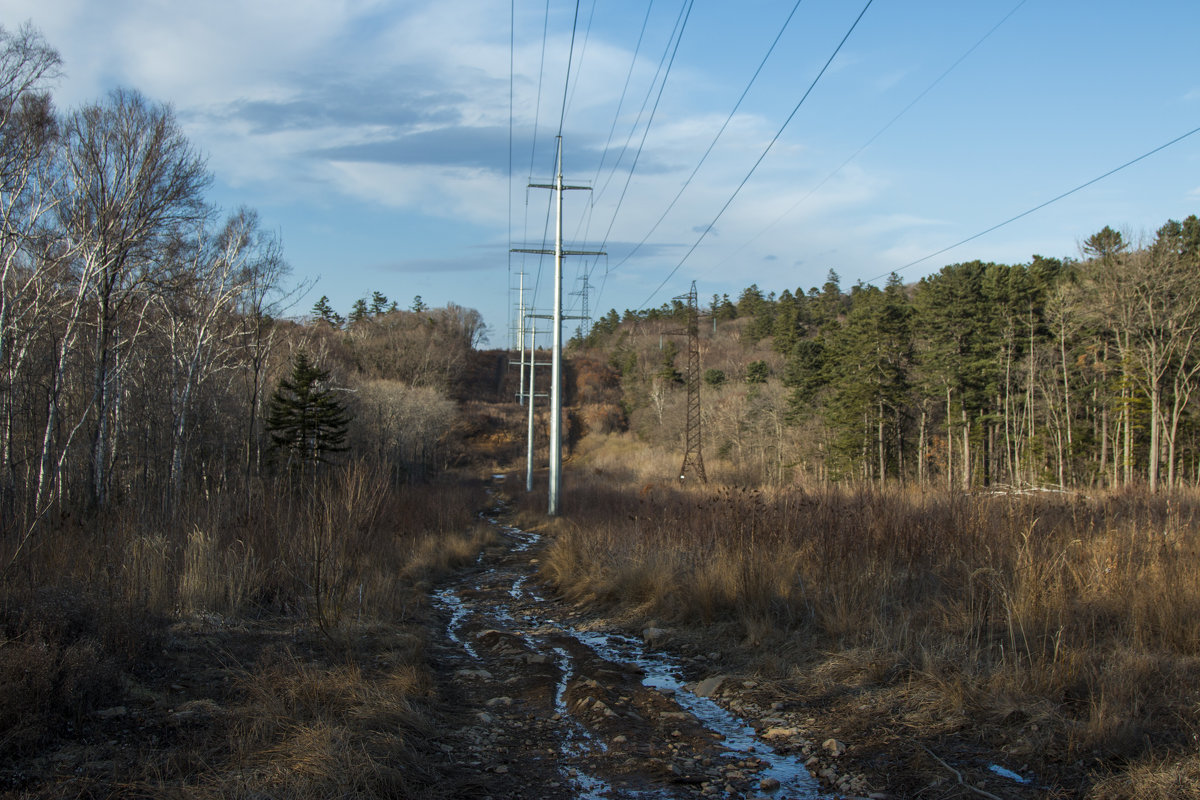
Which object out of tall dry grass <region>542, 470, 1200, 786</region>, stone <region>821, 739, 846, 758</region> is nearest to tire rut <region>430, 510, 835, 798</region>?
stone <region>821, 739, 846, 758</region>

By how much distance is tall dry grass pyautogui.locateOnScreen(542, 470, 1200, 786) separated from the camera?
503 cm

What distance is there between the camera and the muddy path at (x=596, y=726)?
443cm

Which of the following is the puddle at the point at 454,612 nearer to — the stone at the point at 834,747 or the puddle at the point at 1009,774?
the stone at the point at 834,747

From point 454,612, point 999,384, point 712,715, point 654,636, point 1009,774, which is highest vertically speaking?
point 999,384

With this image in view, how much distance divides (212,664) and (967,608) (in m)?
6.76

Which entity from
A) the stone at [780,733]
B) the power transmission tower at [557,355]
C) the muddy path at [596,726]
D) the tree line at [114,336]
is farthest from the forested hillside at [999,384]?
the stone at [780,733]

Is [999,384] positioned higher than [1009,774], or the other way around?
[999,384]

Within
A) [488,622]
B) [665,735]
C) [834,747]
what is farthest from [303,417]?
[834,747]

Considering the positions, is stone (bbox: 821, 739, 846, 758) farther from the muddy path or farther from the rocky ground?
the muddy path

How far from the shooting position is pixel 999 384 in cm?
5269

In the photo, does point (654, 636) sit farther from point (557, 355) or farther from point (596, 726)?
point (557, 355)

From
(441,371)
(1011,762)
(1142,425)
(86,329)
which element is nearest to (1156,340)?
(1142,425)

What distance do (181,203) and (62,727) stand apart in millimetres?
20026

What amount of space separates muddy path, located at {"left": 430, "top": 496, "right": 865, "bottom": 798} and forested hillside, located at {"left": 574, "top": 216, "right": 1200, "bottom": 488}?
2846 cm
